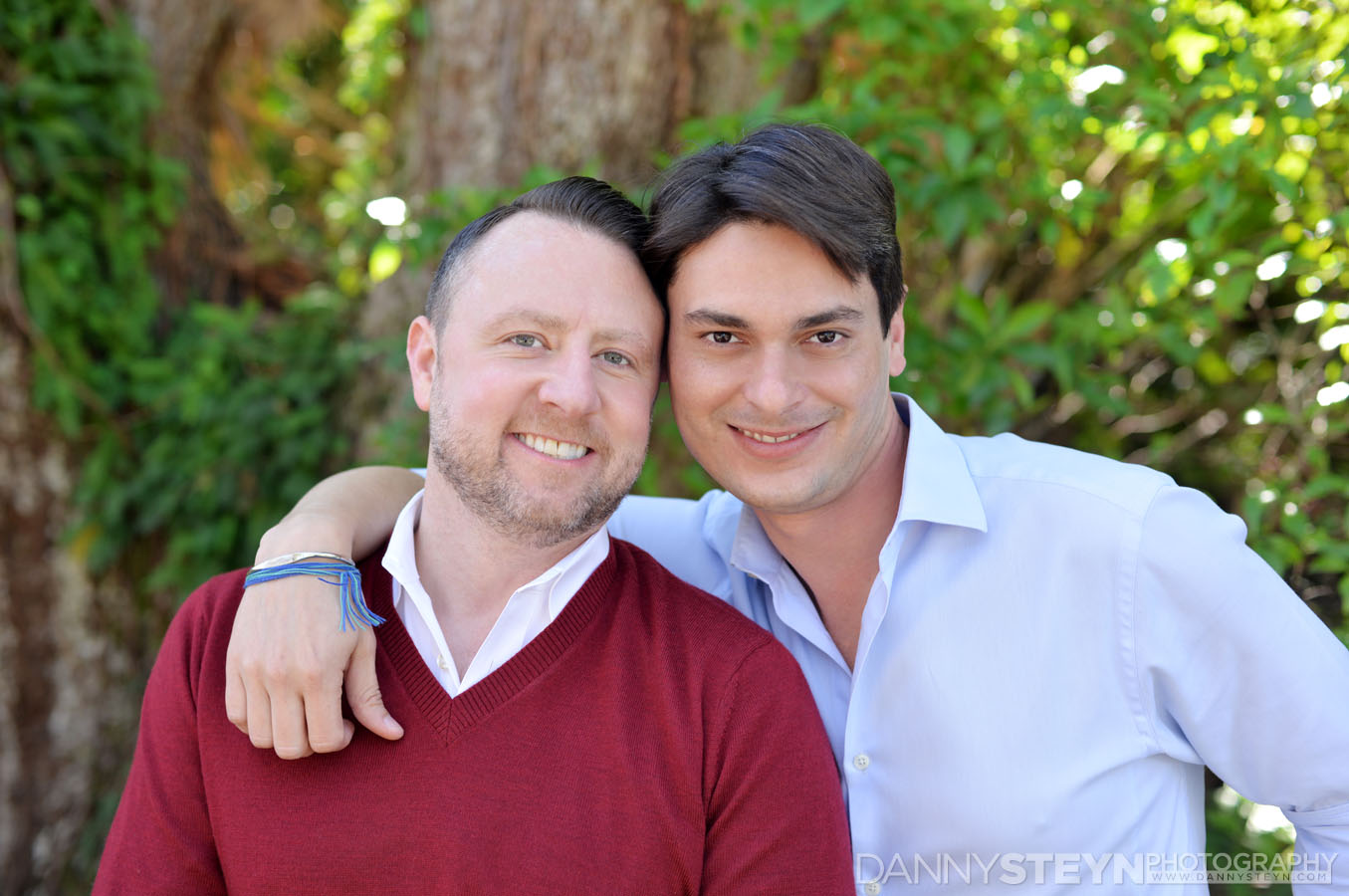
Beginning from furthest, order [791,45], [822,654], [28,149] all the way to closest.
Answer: [28,149], [791,45], [822,654]

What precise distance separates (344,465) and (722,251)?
8.05 feet

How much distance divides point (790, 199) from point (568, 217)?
0.46m

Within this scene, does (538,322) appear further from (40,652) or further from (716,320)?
(40,652)

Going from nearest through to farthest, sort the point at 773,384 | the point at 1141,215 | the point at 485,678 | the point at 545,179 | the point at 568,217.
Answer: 1. the point at 485,678
2. the point at 773,384
3. the point at 568,217
4. the point at 545,179
5. the point at 1141,215

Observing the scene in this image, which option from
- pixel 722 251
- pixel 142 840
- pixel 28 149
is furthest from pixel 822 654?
pixel 28 149

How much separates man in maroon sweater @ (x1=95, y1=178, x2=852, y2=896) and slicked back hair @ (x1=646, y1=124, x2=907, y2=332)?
0.40ft

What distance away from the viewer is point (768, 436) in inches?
80.6

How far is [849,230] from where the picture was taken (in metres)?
2.00

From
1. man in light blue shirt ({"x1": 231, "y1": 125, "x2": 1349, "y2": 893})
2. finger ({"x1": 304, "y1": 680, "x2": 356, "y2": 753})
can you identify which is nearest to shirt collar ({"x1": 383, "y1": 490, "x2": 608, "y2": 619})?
man in light blue shirt ({"x1": 231, "y1": 125, "x2": 1349, "y2": 893})

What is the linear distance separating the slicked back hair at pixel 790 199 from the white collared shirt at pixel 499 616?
611 millimetres

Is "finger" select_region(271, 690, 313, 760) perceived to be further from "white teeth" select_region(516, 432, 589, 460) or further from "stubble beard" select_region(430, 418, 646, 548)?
"white teeth" select_region(516, 432, 589, 460)

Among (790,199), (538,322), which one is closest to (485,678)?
(538,322)

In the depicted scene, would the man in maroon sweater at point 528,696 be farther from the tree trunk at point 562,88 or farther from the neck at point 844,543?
the tree trunk at point 562,88

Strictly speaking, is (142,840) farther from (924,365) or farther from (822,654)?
(924,365)
